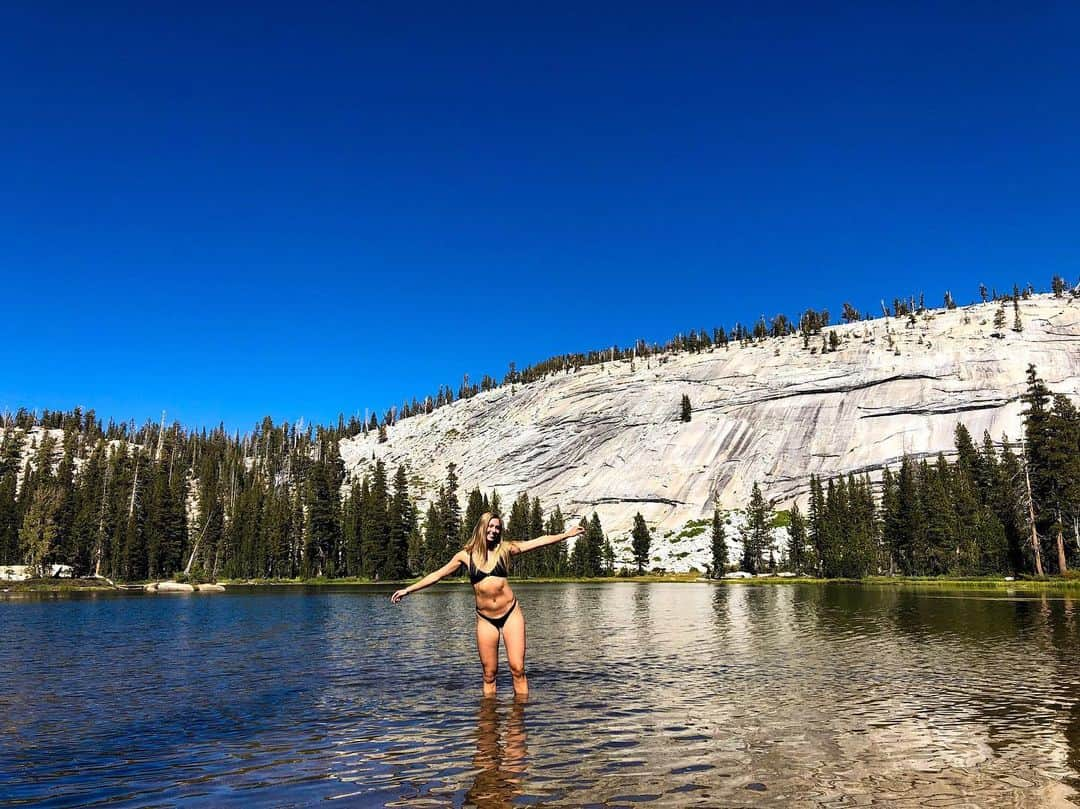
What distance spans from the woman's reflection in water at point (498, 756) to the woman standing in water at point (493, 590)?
869 millimetres

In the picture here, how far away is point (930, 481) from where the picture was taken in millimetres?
109312

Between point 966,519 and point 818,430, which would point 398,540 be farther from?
point 818,430

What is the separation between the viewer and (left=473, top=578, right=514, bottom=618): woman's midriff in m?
14.9

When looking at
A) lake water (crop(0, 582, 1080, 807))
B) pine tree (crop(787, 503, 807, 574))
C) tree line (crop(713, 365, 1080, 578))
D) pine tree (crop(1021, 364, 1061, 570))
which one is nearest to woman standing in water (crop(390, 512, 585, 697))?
lake water (crop(0, 582, 1080, 807))

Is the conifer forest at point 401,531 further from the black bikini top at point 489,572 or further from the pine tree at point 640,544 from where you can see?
the black bikini top at point 489,572

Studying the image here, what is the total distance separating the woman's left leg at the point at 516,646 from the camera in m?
15.1

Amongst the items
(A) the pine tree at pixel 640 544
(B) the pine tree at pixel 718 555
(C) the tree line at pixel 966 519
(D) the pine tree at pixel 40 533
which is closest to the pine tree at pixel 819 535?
(C) the tree line at pixel 966 519

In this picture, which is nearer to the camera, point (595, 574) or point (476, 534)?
point (476, 534)

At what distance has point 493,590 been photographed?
14.9 meters

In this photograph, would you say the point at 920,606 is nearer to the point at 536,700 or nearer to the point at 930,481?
the point at 536,700

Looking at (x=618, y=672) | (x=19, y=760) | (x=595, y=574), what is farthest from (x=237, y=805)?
(x=595, y=574)

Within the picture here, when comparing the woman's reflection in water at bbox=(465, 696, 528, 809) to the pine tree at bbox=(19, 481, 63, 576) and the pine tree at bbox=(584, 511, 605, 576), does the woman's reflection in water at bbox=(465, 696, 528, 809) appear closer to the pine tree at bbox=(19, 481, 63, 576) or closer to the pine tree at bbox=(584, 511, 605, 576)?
the pine tree at bbox=(584, 511, 605, 576)

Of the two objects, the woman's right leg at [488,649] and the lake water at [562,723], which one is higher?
the woman's right leg at [488,649]

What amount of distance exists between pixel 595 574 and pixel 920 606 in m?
91.0
